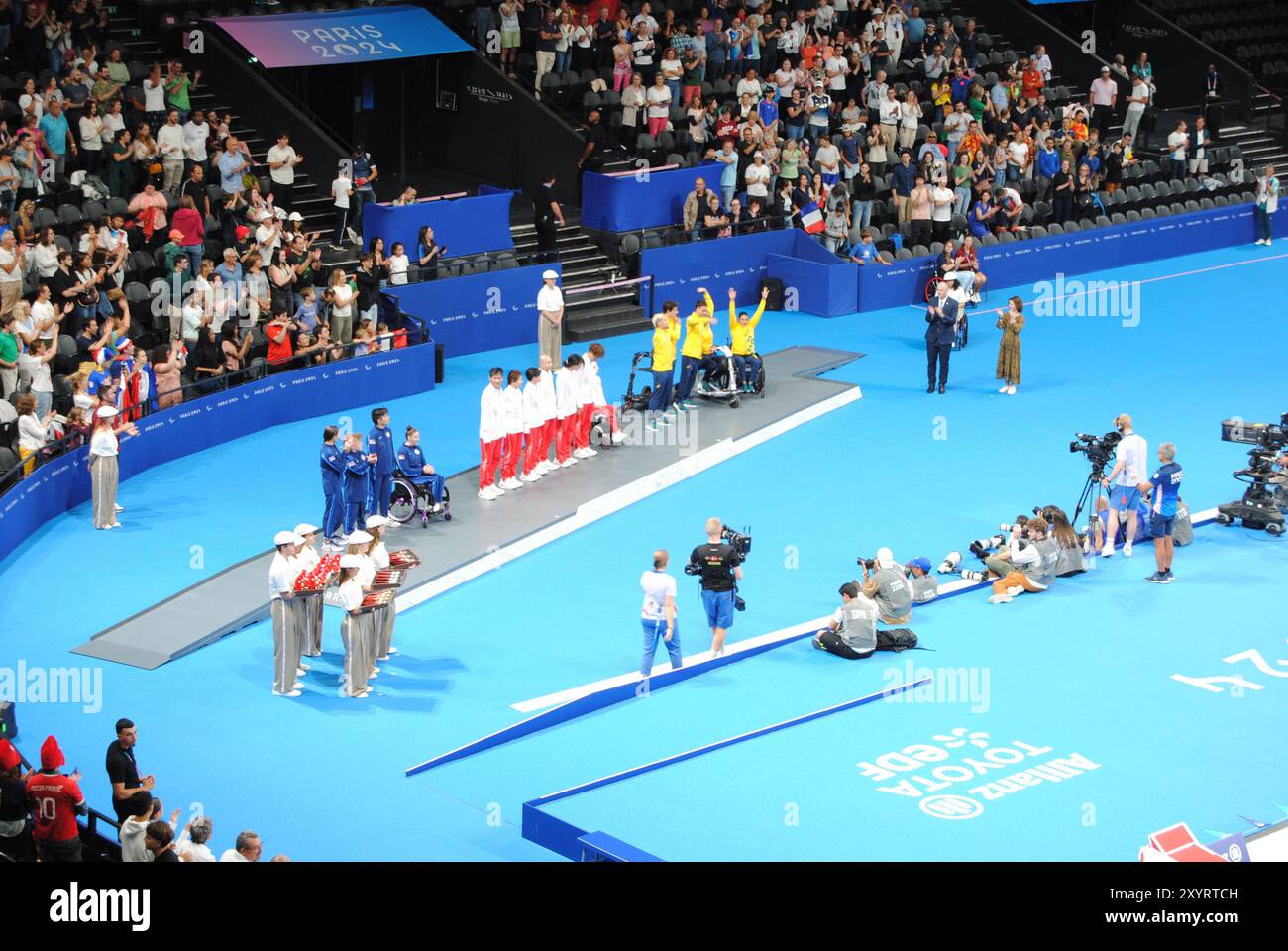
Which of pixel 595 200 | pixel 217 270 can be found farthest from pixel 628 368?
pixel 217 270

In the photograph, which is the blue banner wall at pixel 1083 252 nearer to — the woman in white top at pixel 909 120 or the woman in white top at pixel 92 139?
the woman in white top at pixel 909 120

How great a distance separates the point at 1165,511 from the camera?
781 inches

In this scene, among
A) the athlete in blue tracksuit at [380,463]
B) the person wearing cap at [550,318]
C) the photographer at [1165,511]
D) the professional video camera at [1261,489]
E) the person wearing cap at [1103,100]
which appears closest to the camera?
the photographer at [1165,511]

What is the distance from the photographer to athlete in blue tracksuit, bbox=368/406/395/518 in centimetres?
2012

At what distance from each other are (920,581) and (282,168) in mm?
14080

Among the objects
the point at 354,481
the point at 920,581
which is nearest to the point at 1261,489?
the point at 920,581

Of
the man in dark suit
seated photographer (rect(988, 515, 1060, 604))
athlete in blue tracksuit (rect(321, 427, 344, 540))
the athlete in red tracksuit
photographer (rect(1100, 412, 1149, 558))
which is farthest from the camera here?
the man in dark suit

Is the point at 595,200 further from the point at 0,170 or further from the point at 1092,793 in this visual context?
the point at 1092,793

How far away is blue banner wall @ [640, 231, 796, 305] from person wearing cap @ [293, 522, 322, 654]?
48.3 feet

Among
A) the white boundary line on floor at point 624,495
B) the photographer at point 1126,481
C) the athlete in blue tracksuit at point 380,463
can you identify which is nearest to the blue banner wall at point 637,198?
the white boundary line on floor at point 624,495

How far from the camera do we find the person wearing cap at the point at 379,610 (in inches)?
670

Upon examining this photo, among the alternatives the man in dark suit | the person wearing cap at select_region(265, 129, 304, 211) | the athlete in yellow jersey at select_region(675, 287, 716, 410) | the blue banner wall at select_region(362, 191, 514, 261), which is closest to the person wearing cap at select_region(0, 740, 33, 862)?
the athlete in yellow jersey at select_region(675, 287, 716, 410)

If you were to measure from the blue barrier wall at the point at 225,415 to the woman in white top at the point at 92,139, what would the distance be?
4521mm

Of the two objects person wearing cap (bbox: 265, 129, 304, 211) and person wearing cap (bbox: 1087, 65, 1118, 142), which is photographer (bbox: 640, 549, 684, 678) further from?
person wearing cap (bbox: 1087, 65, 1118, 142)
